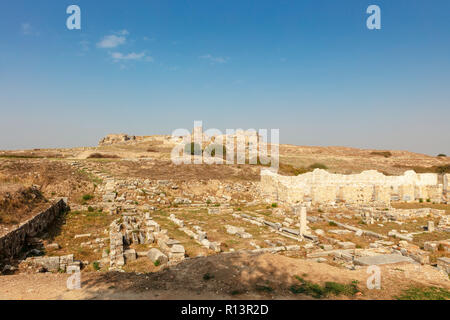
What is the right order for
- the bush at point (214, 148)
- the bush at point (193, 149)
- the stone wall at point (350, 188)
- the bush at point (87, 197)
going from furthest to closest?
the bush at point (193, 149), the bush at point (214, 148), the stone wall at point (350, 188), the bush at point (87, 197)

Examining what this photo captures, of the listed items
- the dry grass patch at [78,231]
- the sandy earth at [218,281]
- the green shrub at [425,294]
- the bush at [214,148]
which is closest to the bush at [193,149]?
the bush at [214,148]

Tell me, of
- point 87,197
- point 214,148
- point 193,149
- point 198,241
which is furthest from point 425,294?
A: point 193,149

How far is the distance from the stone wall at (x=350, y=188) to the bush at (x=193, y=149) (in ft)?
69.1

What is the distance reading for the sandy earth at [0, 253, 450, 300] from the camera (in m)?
6.20

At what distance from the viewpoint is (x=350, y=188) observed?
76.3 feet

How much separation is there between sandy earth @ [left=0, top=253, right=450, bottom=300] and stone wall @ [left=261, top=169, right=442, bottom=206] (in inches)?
527

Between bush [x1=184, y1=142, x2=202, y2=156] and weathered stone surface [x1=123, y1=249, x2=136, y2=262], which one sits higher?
bush [x1=184, y1=142, x2=202, y2=156]

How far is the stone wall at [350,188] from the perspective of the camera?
22031 millimetres

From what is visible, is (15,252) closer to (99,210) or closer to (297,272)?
(99,210)

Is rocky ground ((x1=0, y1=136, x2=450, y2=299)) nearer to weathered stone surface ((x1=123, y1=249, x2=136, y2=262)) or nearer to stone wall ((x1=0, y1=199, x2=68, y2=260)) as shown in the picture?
weathered stone surface ((x1=123, y1=249, x2=136, y2=262))

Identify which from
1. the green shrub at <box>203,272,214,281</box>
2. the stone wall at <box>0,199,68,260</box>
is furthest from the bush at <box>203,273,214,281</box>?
the stone wall at <box>0,199,68,260</box>

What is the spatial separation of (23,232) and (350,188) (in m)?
22.7

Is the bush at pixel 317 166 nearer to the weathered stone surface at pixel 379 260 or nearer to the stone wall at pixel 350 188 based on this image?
the stone wall at pixel 350 188
